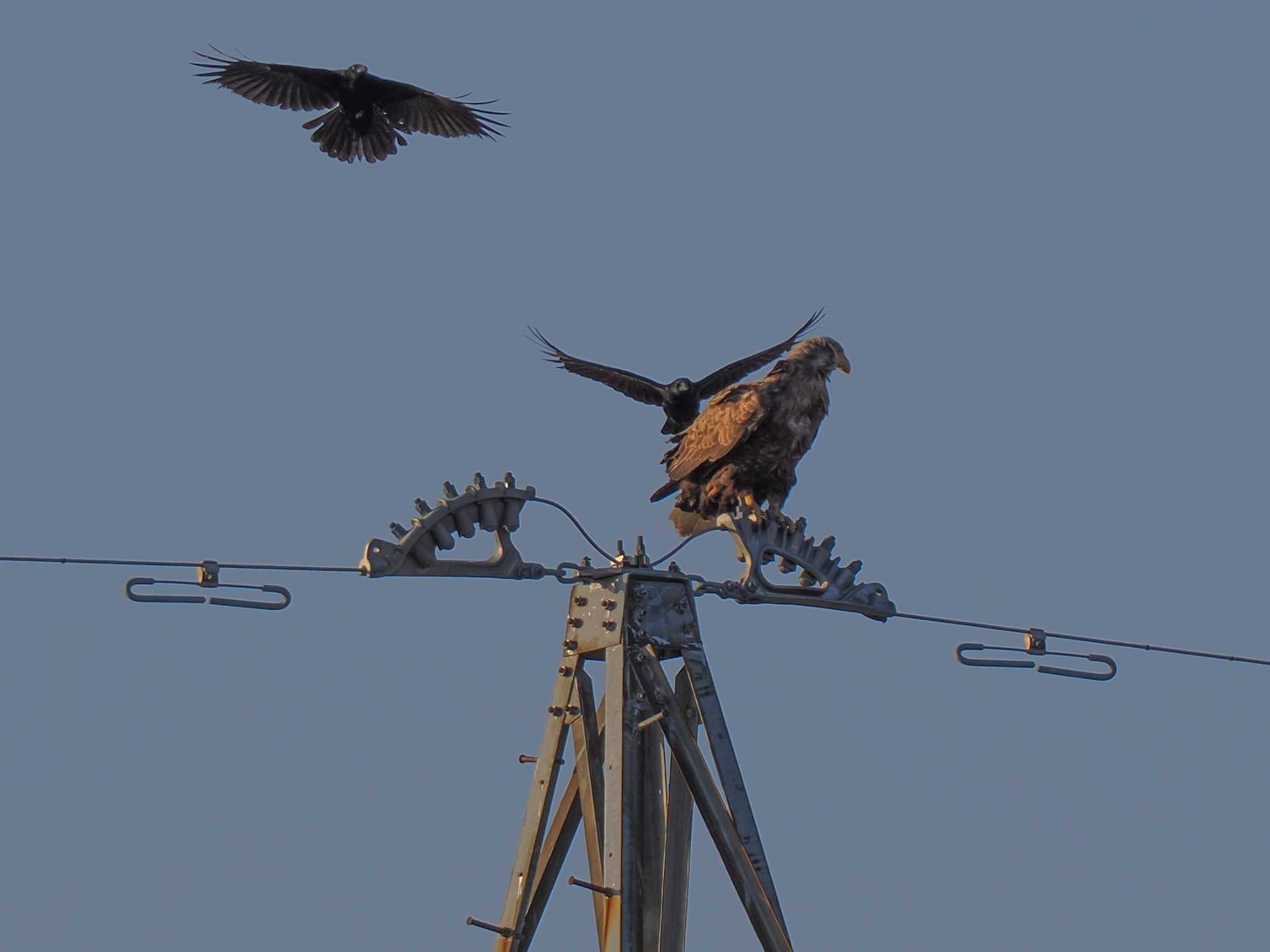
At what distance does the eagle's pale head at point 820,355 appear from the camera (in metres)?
11.3

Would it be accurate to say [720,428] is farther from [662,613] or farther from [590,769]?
[590,769]

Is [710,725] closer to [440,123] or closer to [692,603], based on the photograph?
[692,603]

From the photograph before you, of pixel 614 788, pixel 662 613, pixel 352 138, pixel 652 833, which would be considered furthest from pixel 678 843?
pixel 352 138

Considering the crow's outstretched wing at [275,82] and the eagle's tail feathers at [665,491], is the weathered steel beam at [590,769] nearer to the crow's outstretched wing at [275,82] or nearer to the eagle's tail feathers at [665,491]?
the eagle's tail feathers at [665,491]

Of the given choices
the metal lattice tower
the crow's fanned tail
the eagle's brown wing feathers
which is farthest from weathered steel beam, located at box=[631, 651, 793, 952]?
the crow's fanned tail

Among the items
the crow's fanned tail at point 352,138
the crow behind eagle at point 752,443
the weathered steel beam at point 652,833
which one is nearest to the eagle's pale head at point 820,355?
the crow behind eagle at point 752,443

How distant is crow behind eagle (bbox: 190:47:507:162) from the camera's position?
1611 cm

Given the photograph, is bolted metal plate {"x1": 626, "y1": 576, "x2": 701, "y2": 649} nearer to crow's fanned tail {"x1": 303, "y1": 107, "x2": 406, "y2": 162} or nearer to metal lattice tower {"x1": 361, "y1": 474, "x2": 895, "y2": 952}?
metal lattice tower {"x1": 361, "y1": 474, "x2": 895, "y2": 952}

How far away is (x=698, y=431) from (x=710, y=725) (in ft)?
7.94

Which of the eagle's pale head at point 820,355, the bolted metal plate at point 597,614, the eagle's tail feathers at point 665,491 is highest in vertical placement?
the eagle's pale head at point 820,355

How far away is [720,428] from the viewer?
11.1m

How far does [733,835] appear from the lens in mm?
9047

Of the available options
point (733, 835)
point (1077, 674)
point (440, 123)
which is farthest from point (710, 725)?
point (440, 123)

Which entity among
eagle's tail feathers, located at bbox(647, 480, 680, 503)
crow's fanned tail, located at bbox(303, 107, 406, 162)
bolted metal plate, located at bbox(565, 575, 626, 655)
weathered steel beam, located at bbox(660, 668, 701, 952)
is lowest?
weathered steel beam, located at bbox(660, 668, 701, 952)
